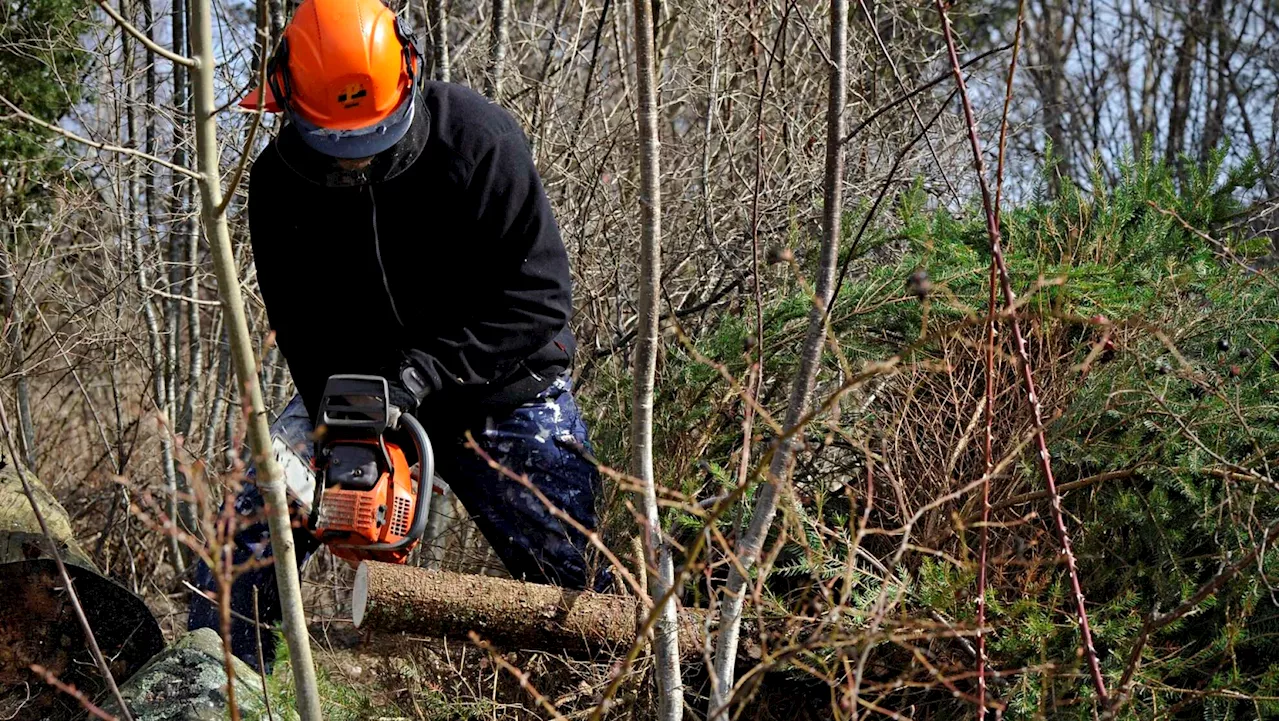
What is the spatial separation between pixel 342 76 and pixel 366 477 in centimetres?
108

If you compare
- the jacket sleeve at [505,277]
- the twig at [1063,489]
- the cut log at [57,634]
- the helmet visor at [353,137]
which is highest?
the helmet visor at [353,137]

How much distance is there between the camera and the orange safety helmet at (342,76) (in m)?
3.33

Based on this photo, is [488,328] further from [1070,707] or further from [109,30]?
[109,30]

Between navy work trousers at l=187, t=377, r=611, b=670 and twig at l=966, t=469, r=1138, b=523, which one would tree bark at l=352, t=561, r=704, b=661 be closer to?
navy work trousers at l=187, t=377, r=611, b=670

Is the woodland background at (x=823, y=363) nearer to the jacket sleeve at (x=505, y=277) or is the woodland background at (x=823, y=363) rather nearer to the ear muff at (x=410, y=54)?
the jacket sleeve at (x=505, y=277)

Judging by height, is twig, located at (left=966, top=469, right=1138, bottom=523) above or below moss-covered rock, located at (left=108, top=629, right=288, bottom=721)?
above

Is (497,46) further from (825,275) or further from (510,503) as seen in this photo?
(825,275)

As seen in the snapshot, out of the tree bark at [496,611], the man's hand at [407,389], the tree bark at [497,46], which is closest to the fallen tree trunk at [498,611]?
the tree bark at [496,611]

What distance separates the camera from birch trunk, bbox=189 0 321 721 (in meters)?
2.17

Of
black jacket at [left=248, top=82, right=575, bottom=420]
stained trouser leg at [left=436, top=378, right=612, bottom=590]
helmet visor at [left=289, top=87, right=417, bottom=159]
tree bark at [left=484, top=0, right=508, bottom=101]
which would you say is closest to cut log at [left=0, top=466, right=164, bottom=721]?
black jacket at [left=248, top=82, right=575, bottom=420]

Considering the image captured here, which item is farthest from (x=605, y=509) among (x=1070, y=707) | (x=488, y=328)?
(x=1070, y=707)

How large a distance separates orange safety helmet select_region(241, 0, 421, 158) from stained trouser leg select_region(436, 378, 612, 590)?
979 mm

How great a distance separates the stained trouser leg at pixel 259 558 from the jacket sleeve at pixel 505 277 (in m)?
Result: 0.44

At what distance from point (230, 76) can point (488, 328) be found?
213 centimetres
